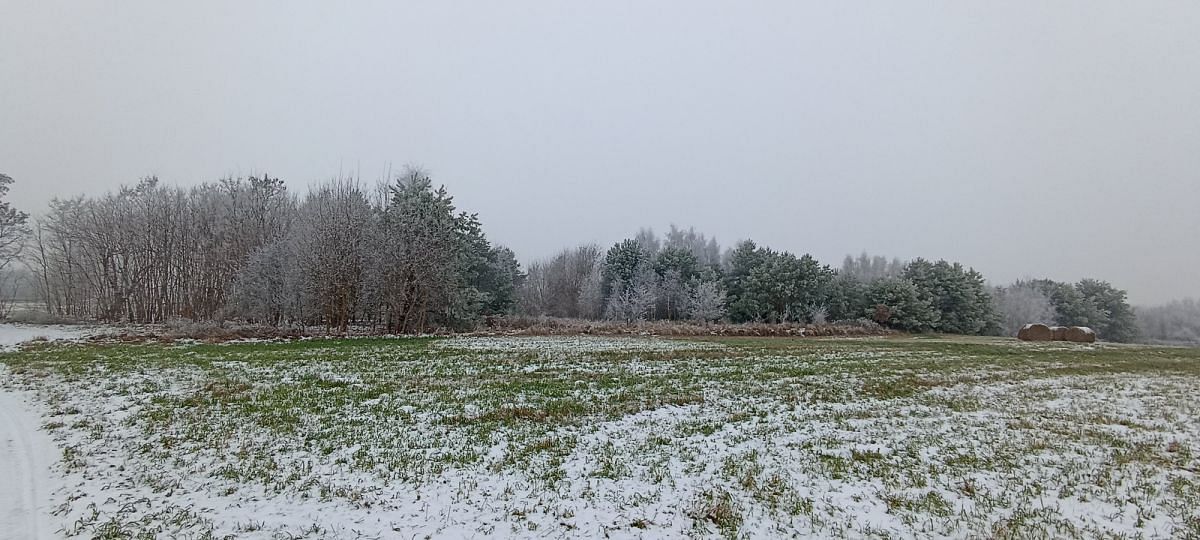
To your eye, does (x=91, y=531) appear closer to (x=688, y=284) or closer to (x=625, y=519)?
(x=625, y=519)

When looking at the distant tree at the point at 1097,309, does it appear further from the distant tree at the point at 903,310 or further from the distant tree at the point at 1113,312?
the distant tree at the point at 903,310

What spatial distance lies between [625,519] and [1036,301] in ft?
249

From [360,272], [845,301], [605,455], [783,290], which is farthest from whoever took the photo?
[845,301]

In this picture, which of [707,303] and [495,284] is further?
[707,303]

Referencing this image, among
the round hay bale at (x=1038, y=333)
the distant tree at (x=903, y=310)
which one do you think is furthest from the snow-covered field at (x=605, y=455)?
the distant tree at (x=903, y=310)

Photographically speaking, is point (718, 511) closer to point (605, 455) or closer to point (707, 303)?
point (605, 455)

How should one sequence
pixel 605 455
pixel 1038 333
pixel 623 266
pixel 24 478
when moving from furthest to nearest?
pixel 623 266 → pixel 1038 333 → pixel 605 455 → pixel 24 478

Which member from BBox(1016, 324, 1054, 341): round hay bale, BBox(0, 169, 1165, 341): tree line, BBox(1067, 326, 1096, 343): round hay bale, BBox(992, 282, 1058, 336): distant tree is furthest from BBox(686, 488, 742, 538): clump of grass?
BBox(992, 282, 1058, 336): distant tree

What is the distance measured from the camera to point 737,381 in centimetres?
1270

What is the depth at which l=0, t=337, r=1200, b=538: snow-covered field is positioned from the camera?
484 centimetres

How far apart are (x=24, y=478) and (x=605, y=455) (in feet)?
22.3

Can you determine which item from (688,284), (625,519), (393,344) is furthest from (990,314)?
(625,519)

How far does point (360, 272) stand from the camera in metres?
28.9

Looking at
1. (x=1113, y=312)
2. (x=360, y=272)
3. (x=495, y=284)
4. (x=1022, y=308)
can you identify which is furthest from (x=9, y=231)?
(x=1113, y=312)
